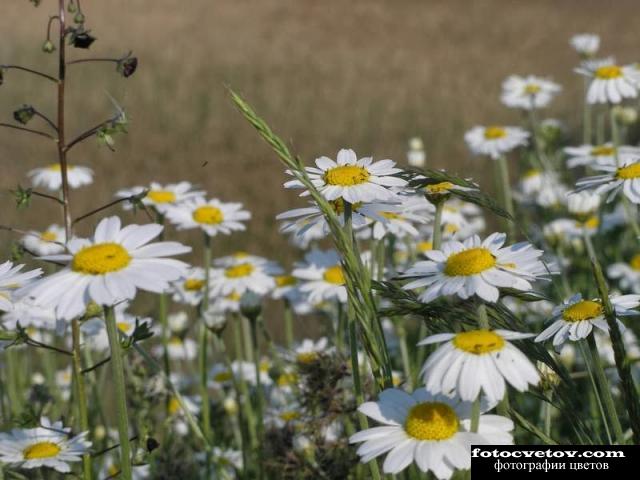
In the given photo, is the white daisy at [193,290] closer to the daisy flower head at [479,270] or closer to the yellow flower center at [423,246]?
the yellow flower center at [423,246]

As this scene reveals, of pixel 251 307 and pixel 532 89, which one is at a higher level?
pixel 532 89

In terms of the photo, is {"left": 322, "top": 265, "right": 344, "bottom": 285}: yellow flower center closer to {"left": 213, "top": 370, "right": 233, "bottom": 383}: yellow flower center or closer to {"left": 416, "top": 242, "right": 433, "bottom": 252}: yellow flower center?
{"left": 416, "top": 242, "right": 433, "bottom": 252}: yellow flower center

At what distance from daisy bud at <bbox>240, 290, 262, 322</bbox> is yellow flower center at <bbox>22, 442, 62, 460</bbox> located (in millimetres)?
840

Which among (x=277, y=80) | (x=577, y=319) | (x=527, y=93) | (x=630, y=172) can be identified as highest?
(x=277, y=80)

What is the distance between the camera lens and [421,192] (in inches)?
61.2

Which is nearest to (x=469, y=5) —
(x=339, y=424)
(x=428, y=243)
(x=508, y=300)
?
(x=508, y=300)

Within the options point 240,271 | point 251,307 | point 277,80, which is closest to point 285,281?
point 240,271

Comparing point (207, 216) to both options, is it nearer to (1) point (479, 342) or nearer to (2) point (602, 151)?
(2) point (602, 151)

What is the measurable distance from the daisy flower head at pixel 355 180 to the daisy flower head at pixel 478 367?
0.92 feet

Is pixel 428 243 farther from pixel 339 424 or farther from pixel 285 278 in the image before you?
pixel 339 424

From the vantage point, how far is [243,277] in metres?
2.47

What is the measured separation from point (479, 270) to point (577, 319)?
0.58ft

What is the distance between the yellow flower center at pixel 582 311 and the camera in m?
1.18

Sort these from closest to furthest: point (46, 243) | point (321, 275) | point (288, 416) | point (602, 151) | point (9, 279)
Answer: point (9, 279), point (288, 416), point (321, 275), point (602, 151), point (46, 243)
